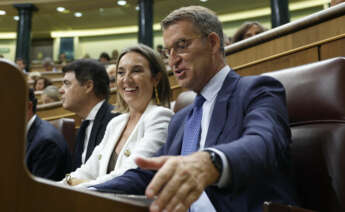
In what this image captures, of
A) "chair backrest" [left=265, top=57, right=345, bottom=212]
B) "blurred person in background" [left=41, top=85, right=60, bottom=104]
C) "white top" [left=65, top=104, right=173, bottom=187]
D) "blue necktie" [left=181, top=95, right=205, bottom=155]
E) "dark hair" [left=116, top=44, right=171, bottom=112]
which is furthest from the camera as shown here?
"blurred person in background" [left=41, top=85, right=60, bottom=104]

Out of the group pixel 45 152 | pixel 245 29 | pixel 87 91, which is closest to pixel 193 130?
pixel 45 152

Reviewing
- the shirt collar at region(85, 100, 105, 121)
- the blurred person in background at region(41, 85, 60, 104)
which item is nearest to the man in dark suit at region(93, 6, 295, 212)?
the shirt collar at region(85, 100, 105, 121)

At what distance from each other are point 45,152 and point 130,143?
0.38 meters

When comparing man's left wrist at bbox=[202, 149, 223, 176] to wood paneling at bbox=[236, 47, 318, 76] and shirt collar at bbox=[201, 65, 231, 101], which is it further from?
wood paneling at bbox=[236, 47, 318, 76]

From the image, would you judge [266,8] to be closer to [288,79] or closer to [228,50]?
[228,50]

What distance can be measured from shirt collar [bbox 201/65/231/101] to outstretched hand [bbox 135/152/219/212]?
32 cm

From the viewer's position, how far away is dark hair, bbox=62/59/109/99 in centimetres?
145

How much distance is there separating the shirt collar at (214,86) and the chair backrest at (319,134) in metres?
0.14

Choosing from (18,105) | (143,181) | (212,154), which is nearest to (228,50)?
(143,181)

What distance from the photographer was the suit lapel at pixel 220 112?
1.90 ft

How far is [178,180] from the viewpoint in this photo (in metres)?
0.33

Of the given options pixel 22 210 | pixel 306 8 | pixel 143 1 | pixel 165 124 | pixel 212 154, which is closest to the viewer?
pixel 22 210

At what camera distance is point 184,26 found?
72cm

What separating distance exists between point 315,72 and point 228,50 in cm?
103
